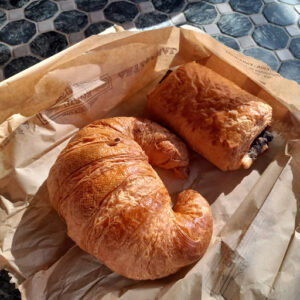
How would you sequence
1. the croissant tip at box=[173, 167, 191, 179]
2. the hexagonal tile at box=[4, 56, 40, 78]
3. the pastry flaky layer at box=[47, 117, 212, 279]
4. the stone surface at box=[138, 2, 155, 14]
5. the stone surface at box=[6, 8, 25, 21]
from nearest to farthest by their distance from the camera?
1. the pastry flaky layer at box=[47, 117, 212, 279]
2. the croissant tip at box=[173, 167, 191, 179]
3. the hexagonal tile at box=[4, 56, 40, 78]
4. the stone surface at box=[6, 8, 25, 21]
5. the stone surface at box=[138, 2, 155, 14]

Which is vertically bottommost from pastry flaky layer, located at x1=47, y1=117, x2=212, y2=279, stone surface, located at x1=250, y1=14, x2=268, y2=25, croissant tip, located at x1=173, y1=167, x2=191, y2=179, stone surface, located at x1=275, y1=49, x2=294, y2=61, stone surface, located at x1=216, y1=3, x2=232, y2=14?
croissant tip, located at x1=173, y1=167, x2=191, y2=179

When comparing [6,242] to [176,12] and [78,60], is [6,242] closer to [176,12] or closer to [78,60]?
[78,60]

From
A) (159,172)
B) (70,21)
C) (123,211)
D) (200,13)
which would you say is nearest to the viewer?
(123,211)

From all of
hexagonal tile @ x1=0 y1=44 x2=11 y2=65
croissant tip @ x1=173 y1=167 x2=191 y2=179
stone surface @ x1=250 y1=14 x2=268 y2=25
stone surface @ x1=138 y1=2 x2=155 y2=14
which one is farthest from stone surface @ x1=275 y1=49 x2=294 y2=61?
hexagonal tile @ x1=0 y1=44 x2=11 y2=65

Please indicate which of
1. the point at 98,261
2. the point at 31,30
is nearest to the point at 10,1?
the point at 31,30

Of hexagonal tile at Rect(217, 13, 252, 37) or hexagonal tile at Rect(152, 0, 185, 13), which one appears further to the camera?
hexagonal tile at Rect(152, 0, 185, 13)

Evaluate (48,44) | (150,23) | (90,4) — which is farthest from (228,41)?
(48,44)

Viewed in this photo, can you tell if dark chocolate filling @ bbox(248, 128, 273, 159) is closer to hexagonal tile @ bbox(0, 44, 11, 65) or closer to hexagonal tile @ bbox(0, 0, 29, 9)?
hexagonal tile @ bbox(0, 44, 11, 65)

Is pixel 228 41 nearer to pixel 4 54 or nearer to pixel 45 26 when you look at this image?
pixel 45 26
